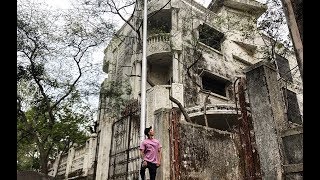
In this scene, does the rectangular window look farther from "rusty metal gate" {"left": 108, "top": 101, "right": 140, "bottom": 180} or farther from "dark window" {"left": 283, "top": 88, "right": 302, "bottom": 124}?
"rusty metal gate" {"left": 108, "top": 101, "right": 140, "bottom": 180}

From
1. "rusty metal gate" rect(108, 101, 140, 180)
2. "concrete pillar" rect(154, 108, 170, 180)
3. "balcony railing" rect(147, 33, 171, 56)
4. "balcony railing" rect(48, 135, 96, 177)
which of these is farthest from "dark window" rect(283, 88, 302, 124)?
"balcony railing" rect(48, 135, 96, 177)

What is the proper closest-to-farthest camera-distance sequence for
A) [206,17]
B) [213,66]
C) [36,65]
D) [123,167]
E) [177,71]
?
[123,167]
[36,65]
[177,71]
[213,66]
[206,17]

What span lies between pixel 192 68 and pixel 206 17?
4.52 m

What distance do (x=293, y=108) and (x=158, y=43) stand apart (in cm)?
791

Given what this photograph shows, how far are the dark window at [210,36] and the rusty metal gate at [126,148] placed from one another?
303 inches

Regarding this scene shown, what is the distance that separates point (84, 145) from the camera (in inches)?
607

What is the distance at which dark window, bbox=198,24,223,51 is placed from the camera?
57.7 feet

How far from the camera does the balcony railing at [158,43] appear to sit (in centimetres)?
1539

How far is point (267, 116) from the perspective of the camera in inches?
204

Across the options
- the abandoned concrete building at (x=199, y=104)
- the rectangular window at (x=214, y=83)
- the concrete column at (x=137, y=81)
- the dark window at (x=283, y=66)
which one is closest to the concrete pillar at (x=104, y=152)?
the abandoned concrete building at (x=199, y=104)

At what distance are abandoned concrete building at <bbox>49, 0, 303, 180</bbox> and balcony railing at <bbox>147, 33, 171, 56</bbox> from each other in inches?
2.2

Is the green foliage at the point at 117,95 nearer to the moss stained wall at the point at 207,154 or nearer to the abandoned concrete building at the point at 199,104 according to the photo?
the abandoned concrete building at the point at 199,104
